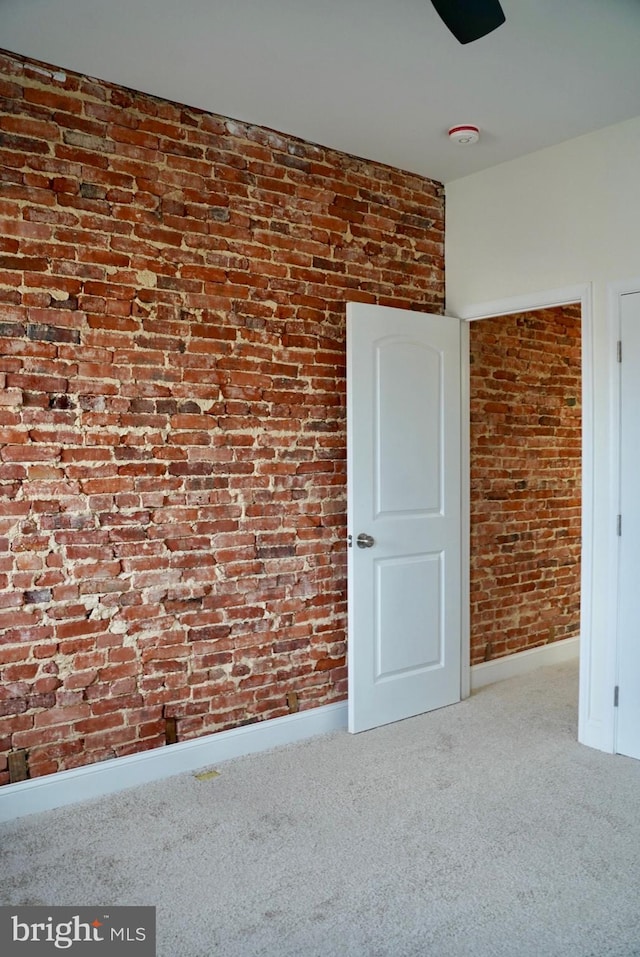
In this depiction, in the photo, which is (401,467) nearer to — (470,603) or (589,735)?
(470,603)

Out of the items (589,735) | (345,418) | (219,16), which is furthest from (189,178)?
(589,735)

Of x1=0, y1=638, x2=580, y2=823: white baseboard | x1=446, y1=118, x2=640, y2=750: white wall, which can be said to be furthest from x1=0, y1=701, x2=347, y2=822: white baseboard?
x1=446, y1=118, x2=640, y2=750: white wall

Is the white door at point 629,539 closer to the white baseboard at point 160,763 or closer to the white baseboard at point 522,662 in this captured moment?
the white baseboard at point 522,662

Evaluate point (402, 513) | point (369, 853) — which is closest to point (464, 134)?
point (402, 513)

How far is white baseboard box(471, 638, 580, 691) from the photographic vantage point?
14.3ft

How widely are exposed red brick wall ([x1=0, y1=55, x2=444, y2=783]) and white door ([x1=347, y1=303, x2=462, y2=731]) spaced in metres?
0.18

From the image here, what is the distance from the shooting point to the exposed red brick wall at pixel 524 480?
175 inches

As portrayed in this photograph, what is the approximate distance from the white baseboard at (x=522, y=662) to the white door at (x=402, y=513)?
0.37m

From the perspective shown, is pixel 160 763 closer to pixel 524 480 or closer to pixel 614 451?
pixel 614 451

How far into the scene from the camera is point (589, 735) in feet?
11.4

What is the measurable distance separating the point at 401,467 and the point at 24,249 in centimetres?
200

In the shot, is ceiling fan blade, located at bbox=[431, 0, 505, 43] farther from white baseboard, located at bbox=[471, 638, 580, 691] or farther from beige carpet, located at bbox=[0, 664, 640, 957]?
white baseboard, located at bbox=[471, 638, 580, 691]

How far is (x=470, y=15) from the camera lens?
6.10 ft

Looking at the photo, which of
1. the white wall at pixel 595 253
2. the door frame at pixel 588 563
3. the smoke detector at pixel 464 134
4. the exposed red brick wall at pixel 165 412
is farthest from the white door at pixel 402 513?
the smoke detector at pixel 464 134
